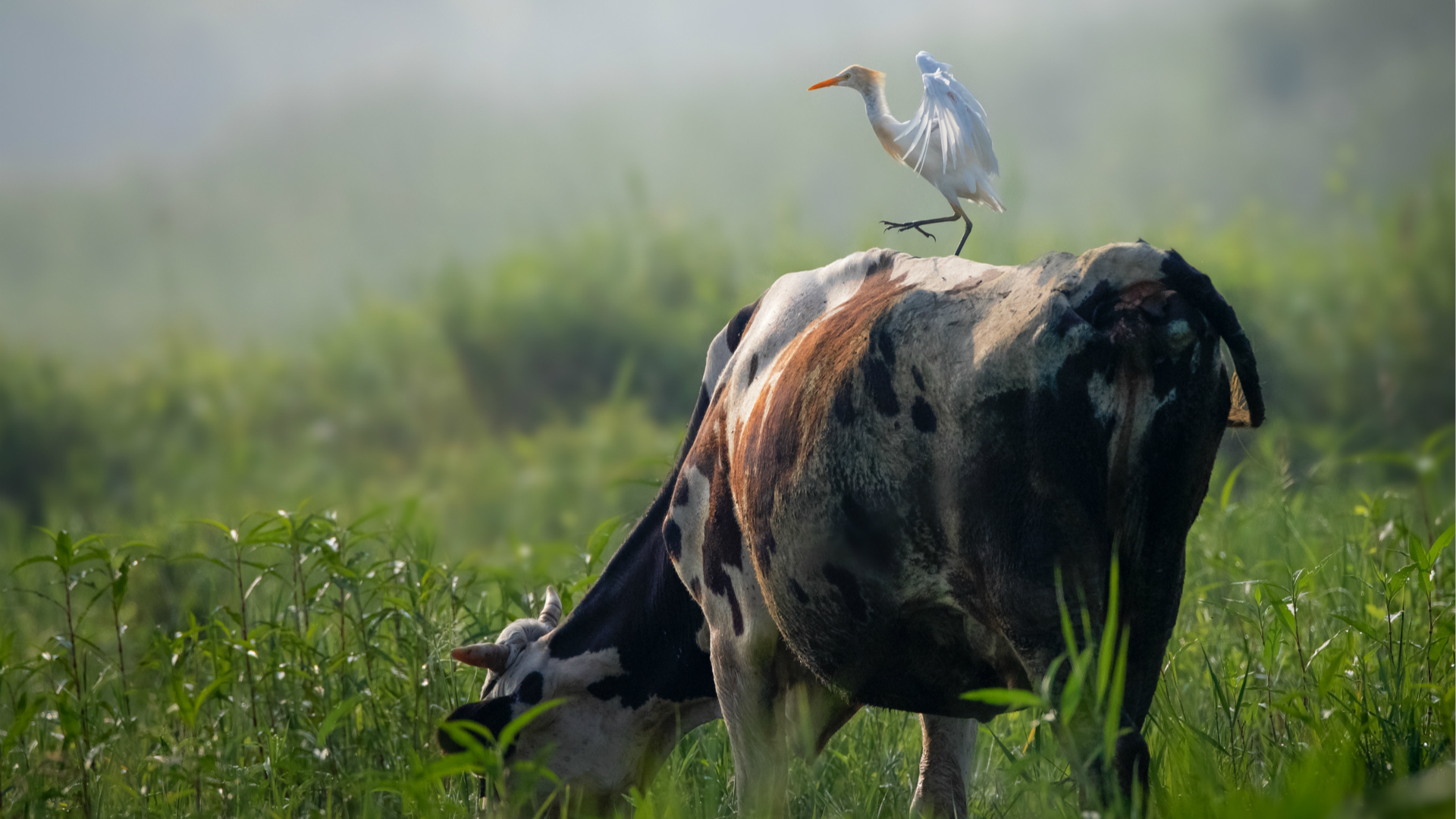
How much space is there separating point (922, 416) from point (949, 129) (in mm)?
912

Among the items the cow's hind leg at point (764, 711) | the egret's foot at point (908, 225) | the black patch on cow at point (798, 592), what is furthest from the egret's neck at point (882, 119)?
the cow's hind leg at point (764, 711)

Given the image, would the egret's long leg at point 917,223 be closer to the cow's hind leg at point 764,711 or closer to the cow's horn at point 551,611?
the cow's hind leg at point 764,711

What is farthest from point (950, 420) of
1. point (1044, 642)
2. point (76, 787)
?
point (76, 787)

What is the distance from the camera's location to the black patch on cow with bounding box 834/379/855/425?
7.25ft

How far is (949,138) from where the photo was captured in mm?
2627

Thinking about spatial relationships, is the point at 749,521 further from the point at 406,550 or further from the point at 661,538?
the point at 406,550

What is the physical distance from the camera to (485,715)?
2852 mm

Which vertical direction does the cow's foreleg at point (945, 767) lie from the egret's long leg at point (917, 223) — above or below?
below

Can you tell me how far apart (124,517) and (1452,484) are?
869cm

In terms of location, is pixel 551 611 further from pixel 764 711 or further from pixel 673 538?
pixel 764 711

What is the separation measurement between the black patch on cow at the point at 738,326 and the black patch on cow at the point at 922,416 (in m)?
1.02

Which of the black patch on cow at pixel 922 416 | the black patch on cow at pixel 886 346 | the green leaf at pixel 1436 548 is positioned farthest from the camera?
the green leaf at pixel 1436 548

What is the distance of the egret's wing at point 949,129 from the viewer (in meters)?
2.62

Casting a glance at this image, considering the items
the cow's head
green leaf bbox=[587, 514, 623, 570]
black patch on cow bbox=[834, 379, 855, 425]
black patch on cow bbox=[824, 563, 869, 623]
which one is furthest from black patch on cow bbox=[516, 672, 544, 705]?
black patch on cow bbox=[834, 379, 855, 425]
